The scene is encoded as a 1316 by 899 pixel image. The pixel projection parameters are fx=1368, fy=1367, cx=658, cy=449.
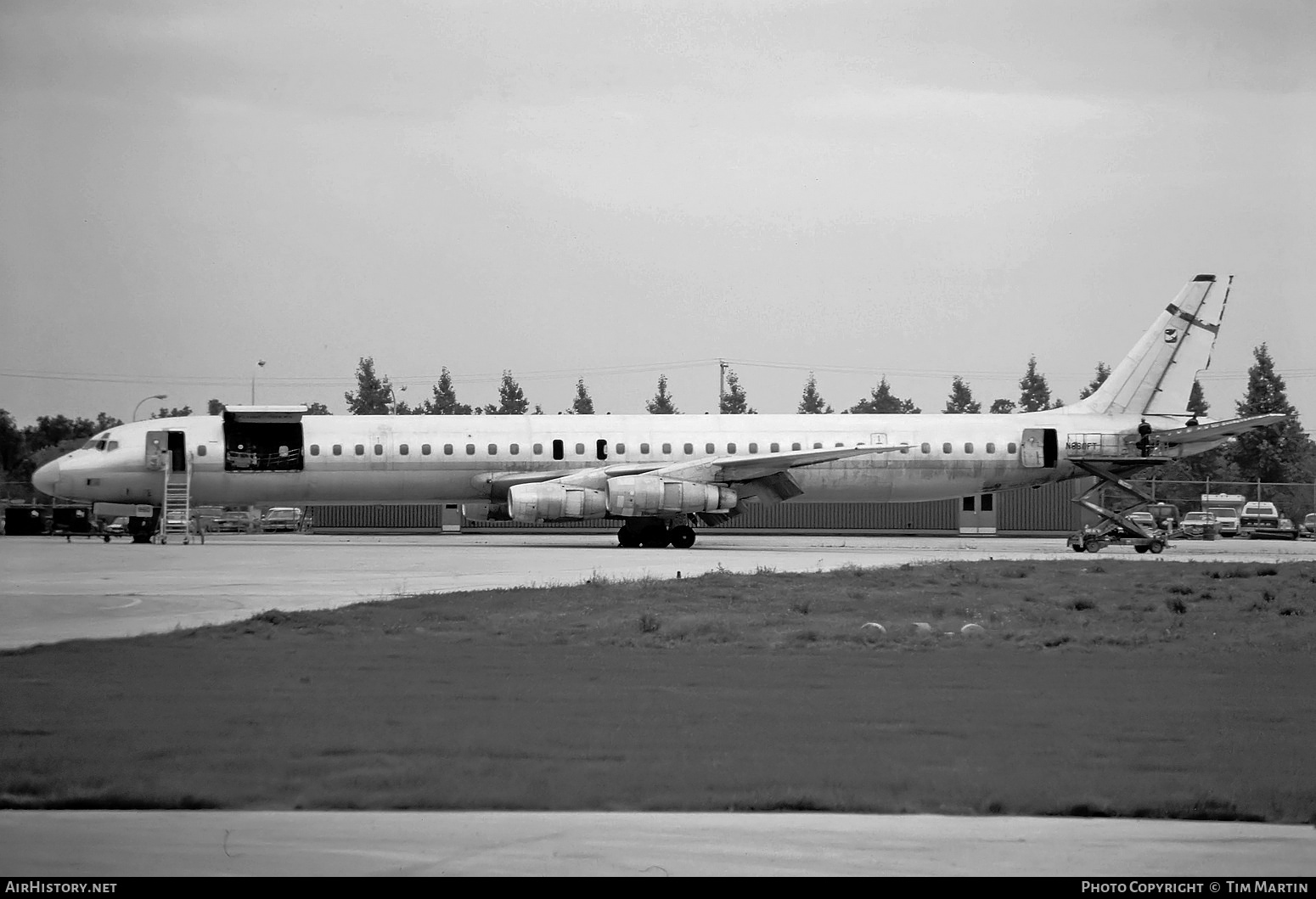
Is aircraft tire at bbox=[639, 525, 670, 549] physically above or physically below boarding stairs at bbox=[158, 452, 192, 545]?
below

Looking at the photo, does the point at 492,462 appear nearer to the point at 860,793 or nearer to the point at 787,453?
the point at 787,453

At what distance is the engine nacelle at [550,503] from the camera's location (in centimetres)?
3678

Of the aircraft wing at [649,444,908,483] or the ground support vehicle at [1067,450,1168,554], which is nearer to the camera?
the ground support vehicle at [1067,450,1168,554]

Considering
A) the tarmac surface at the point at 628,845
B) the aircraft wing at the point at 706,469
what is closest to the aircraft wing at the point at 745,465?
the aircraft wing at the point at 706,469

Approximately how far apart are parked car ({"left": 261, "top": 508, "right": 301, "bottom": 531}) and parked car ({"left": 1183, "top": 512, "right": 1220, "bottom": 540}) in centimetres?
3770

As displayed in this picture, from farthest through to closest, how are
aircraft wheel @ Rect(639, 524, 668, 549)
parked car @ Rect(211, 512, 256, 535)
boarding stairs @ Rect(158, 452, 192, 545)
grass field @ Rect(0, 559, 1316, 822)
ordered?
parked car @ Rect(211, 512, 256, 535) < aircraft wheel @ Rect(639, 524, 668, 549) < boarding stairs @ Rect(158, 452, 192, 545) < grass field @ Rect(0, 559, 1316, 822)

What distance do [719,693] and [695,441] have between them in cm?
2907

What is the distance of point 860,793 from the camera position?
8000 millimetres

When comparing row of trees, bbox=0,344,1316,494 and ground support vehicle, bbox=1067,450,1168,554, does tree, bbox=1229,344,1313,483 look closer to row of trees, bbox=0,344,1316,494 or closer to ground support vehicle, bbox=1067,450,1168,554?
row of trees, bbox=0,344,1316,494

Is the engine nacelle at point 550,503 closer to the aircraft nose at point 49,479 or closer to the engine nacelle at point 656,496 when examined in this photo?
the engine nacelle at point 656,496

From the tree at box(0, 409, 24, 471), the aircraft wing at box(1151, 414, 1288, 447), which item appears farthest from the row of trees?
the aircraft wing at box(1151, 414, 1288, 447)

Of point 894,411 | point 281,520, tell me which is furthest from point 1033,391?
point 281,520

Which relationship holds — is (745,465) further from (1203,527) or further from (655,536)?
(1203,527)

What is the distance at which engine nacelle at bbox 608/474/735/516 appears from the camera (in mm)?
37375
